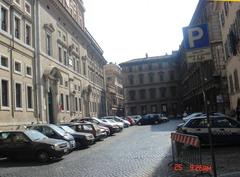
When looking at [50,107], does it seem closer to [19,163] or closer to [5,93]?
[5,93]

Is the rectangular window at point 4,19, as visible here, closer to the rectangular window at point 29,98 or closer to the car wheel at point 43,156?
the rectangular window at point 29,98

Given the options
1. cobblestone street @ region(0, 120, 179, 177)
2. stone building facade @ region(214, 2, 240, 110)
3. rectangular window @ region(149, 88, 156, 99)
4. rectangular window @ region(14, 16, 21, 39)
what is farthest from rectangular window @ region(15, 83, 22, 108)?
rectangular window @ region(149, 88, 156, 99)

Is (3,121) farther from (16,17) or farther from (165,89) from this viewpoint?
(165,89)

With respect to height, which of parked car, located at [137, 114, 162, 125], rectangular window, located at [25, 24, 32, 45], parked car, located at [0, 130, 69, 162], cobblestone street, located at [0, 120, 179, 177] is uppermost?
rectangular window, located at [25, 24, 32, 45]

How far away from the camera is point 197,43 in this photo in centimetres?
905

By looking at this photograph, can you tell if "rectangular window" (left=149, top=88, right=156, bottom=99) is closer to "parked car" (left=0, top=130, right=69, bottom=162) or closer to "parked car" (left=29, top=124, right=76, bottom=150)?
"parked car" (left=29, top=124, right=76, bottom=150)

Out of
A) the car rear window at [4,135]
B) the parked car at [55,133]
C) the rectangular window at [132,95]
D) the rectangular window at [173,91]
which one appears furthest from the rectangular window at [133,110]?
the car rear window at [4,135]

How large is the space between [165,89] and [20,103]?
77820mm

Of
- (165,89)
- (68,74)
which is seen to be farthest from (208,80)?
(165,89)

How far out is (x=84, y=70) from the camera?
193 feet

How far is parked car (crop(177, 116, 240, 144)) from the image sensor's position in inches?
711

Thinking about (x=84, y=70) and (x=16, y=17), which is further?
(x=84, y=70)

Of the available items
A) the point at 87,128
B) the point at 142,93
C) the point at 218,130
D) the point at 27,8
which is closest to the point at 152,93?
the point at 142,93

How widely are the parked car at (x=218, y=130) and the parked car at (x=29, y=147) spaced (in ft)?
19.6
